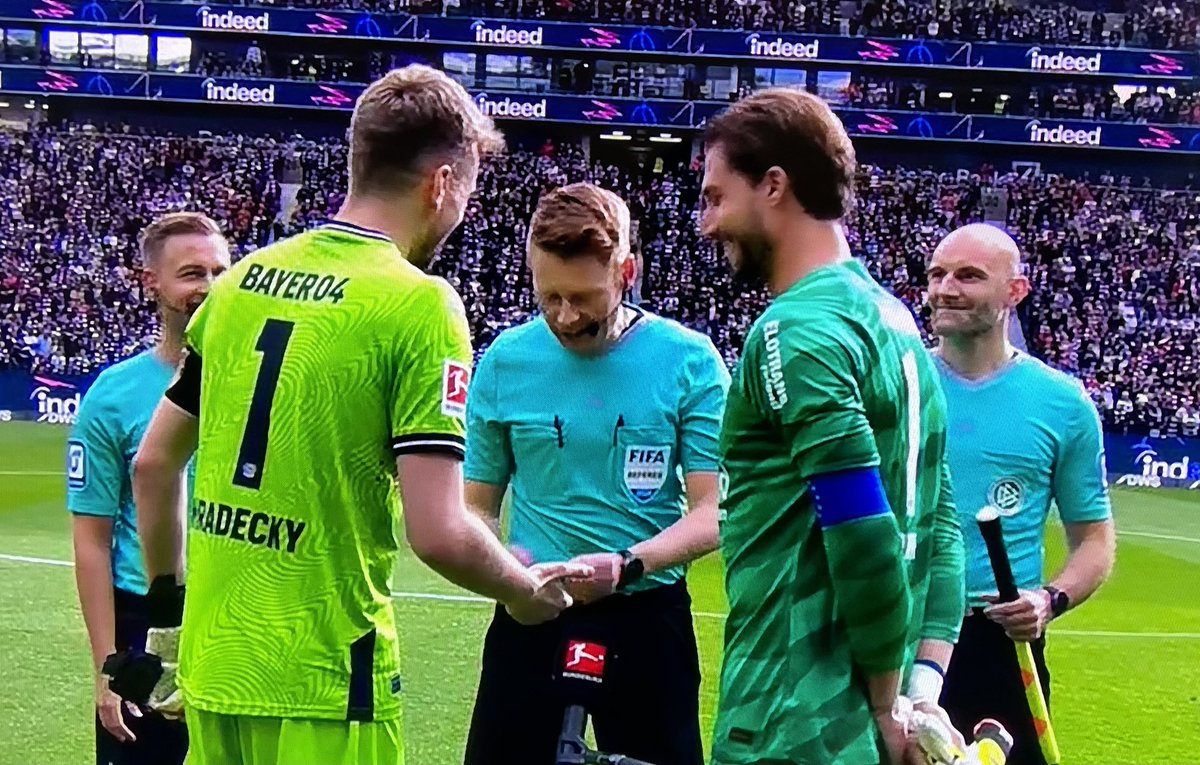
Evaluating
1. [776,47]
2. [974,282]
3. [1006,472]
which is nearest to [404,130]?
[974,282]

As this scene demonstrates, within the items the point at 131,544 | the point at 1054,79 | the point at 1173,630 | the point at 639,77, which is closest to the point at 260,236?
the point at 639,77

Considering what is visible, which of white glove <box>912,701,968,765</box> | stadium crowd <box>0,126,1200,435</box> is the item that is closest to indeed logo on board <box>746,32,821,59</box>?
stadium crowd <box>0,126,1200,435</box>

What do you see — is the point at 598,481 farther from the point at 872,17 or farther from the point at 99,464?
the point at 872,17

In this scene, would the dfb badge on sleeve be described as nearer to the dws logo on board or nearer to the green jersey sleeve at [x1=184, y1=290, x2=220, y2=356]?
the green jersey sleeve at [x1=184, y1=290, x2=220, y2=356]

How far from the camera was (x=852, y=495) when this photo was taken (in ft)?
8.16

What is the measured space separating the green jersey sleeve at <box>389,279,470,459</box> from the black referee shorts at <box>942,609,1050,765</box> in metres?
2.47

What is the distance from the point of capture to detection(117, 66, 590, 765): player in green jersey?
2.73 m

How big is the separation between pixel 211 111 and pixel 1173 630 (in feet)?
122

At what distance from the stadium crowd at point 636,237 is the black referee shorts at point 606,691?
26847mm

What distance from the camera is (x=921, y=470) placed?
9.01 ft

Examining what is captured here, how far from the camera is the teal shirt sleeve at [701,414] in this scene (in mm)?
4152

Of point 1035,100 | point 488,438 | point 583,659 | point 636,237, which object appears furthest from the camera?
point 1035,100

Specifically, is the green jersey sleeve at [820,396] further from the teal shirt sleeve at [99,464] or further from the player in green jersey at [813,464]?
the teal shirt sleeve at [99,464]

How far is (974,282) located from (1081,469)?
2.38 ft
